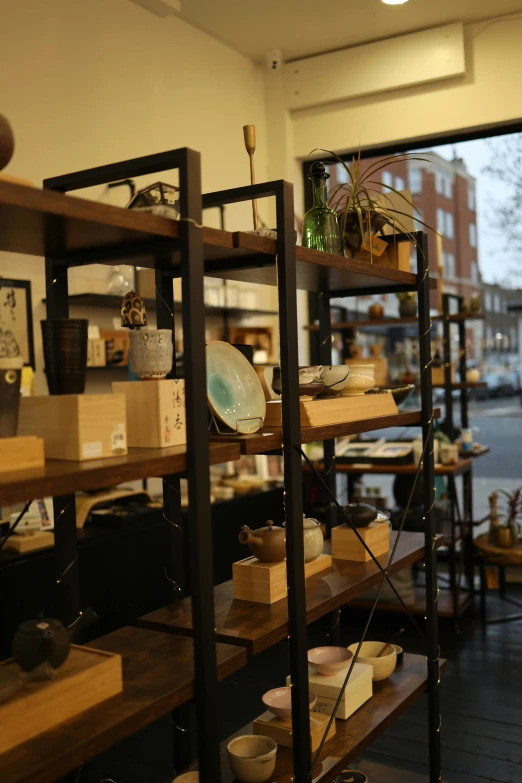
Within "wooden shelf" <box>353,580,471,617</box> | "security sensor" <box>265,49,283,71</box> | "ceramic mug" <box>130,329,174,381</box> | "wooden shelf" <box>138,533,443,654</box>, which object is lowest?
"wooden shelf" <box>353,580,471,617</box>

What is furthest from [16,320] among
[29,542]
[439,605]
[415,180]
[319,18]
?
[415,180]

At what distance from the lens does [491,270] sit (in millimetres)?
5074

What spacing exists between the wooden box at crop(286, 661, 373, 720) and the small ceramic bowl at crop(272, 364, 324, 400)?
79 cm

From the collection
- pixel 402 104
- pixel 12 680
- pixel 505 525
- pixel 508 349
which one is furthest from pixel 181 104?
pixel 12 680

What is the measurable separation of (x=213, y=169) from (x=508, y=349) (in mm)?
2191

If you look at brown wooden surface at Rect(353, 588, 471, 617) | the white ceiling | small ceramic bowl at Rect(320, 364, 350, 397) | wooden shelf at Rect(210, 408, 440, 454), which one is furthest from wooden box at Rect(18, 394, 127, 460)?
the white ceiling

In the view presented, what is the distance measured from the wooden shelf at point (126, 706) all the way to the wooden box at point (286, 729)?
0.56 m

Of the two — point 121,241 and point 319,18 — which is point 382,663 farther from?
point 319,18

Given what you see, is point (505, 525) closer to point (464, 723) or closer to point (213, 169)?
point (464, 723)

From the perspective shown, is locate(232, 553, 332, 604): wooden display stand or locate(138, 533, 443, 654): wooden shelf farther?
locate(232, 553, 332, 604): wooden display stand

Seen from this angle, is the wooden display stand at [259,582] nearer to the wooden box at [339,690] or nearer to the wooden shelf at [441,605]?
the wooden box at [339,690]

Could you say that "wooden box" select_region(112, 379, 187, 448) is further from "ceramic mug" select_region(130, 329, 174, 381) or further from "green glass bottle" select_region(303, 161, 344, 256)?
"green glass bottle" select_region(303, 161, 344, 256)

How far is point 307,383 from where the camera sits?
188 centimetres

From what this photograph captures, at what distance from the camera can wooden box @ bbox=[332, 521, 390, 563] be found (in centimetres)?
230
